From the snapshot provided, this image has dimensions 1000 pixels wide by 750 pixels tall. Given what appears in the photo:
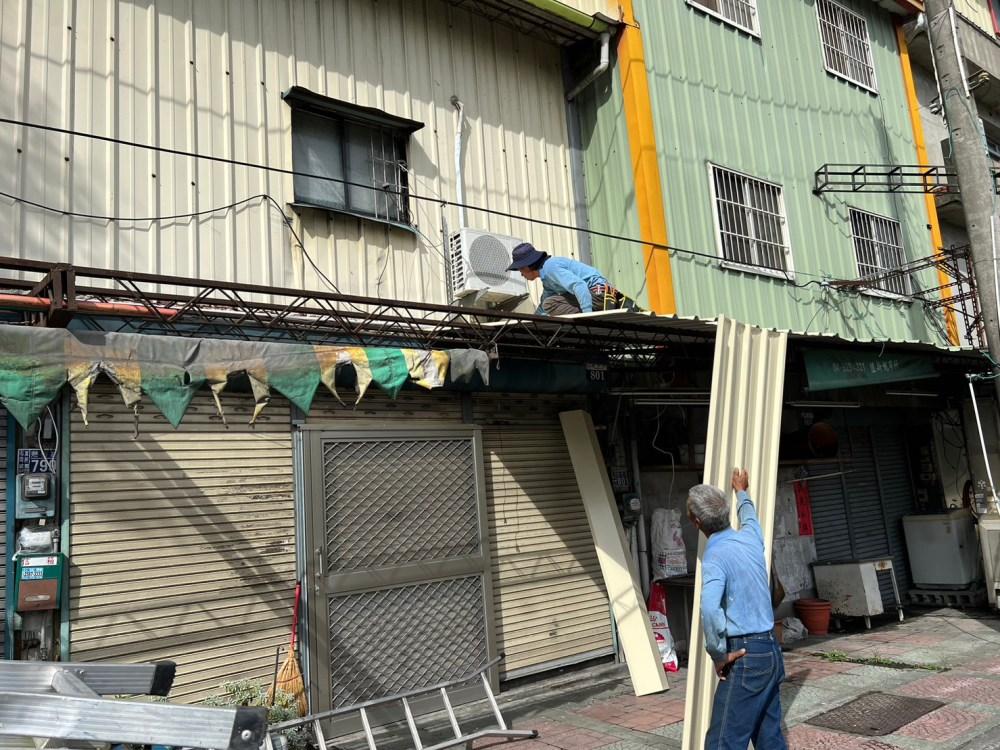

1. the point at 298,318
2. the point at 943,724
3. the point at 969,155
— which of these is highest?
the point at 969,155

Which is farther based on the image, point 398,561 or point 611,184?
point 611,184

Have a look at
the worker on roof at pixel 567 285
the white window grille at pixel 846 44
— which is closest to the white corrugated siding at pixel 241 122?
the worker on roof at pixel 567 285

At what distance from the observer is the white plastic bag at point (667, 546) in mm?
8727

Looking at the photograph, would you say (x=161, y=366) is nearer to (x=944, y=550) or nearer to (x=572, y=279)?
(x=572, y=279)

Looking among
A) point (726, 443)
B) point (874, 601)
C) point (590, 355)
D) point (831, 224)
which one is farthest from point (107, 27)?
point (874, 601)

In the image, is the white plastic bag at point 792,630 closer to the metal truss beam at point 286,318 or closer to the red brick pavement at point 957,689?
the red brick pavement at point 957,689

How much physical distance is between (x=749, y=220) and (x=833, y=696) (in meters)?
5.96

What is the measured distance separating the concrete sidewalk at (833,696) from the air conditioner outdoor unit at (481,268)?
394 centimetres

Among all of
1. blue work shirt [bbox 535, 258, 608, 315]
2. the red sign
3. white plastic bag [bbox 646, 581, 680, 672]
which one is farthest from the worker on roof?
the red sign

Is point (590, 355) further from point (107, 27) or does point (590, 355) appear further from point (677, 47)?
point (107, 27)

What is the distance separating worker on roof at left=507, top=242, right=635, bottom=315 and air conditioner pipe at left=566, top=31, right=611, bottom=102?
3.28 metres

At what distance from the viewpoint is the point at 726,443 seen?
18.6 feet

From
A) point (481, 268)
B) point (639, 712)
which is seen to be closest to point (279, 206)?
point (481, 268)

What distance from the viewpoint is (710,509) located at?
4.56 metres
